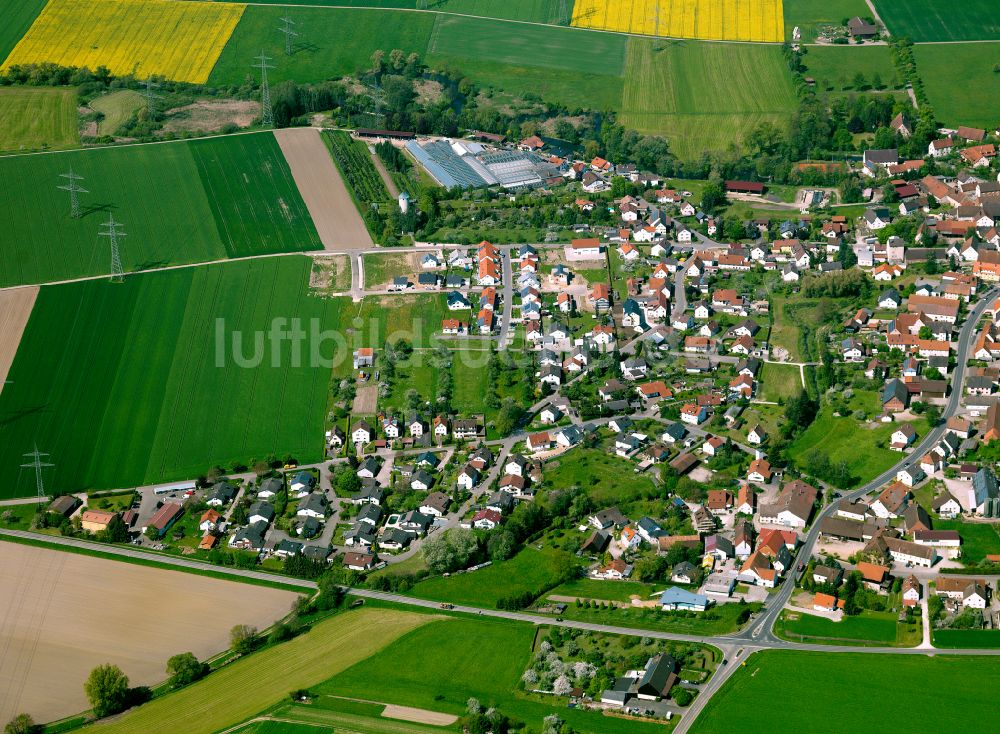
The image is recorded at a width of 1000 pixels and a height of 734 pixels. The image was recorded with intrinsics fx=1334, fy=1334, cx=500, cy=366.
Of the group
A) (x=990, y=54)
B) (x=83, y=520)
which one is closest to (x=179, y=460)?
(x=83, y=520)

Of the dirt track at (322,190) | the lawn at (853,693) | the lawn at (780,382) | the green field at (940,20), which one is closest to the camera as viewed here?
the lawn at (853,693)

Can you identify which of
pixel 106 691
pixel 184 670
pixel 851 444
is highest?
pixel 851 444

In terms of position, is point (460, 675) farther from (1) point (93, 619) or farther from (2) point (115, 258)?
(2) point (115, 258)

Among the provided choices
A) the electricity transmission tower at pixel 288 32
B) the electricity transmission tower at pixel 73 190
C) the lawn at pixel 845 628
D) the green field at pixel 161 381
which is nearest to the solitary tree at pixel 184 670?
the green field at pixel 161 381

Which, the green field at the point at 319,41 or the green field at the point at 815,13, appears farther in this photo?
the green field at the point at 815,13

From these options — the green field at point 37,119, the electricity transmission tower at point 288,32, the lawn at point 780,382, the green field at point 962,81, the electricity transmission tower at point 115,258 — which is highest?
the electricity transmission tower at point 288,32

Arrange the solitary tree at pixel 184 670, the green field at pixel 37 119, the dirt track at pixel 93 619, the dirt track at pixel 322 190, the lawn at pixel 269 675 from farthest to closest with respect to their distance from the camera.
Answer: the green field at pixel 37 119
the dirt track at pixel 322 190
the dirt track at pixel 93 619
the solitary tree at pixel 184 670
the lawn at pixel 269 675

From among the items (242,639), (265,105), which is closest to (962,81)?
(265,105)

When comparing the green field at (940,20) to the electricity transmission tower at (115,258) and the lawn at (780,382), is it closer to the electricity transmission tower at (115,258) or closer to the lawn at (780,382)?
the lawn at (780,382)
